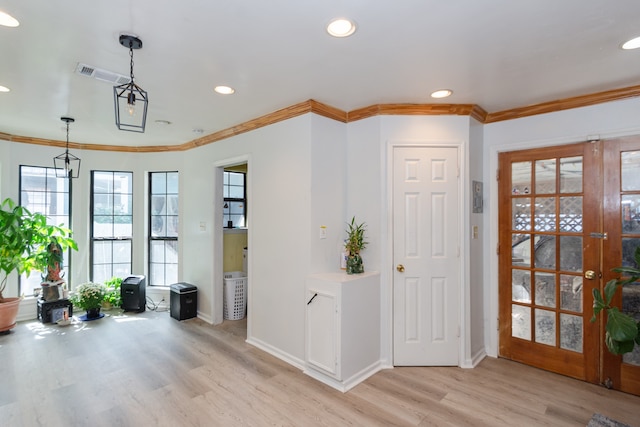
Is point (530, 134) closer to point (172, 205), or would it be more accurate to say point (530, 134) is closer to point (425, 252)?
point (425, 252)

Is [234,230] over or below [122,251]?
over

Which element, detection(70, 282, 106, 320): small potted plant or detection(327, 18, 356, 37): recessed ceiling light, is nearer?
detection(327, 18, 356, 37): recessed ceiling light

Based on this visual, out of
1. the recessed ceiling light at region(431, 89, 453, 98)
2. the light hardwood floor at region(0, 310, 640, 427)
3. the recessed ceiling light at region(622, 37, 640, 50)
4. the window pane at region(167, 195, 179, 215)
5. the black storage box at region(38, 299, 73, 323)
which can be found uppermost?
the recessed ceiling light at region(431, 89, 453, 98)

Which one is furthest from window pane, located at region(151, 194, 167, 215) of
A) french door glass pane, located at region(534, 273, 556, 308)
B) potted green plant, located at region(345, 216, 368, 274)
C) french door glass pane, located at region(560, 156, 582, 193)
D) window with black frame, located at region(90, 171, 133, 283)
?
french door glass pane, located at region(560, 156, 582, 193)

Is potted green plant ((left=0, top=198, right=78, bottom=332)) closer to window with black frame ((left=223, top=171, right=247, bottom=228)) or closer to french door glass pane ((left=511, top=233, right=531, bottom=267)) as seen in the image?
window with black frame ((left=223, top=171, right=247, bottom=228))

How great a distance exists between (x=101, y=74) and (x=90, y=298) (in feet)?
11.4

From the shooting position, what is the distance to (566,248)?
2965mm

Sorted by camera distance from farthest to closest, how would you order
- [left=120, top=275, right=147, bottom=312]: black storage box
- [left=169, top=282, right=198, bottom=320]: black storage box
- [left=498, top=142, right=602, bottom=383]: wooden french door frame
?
1. [left=120, top=275, right=147, bottom=312]: black storage box
2. [left=169, top=282, right=198, bottom=320]: black storage box
3. [left=498, top=142, right=602, bottom=383]: wooden french door frame

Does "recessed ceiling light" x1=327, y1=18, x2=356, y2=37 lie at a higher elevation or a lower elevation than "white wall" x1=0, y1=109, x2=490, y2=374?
higher

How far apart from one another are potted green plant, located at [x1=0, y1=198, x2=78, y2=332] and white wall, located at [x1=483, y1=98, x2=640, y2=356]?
18.0 ft

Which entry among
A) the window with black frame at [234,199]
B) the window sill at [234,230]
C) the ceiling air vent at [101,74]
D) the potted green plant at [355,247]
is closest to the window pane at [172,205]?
the window with black frame at [234,199]

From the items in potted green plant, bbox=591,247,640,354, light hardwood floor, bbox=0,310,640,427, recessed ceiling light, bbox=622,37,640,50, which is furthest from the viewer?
light hardwood floor, bbox=0,310,640,427

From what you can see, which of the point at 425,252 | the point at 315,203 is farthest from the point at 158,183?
the point at 425,252

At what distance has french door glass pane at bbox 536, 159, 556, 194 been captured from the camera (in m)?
3.03
